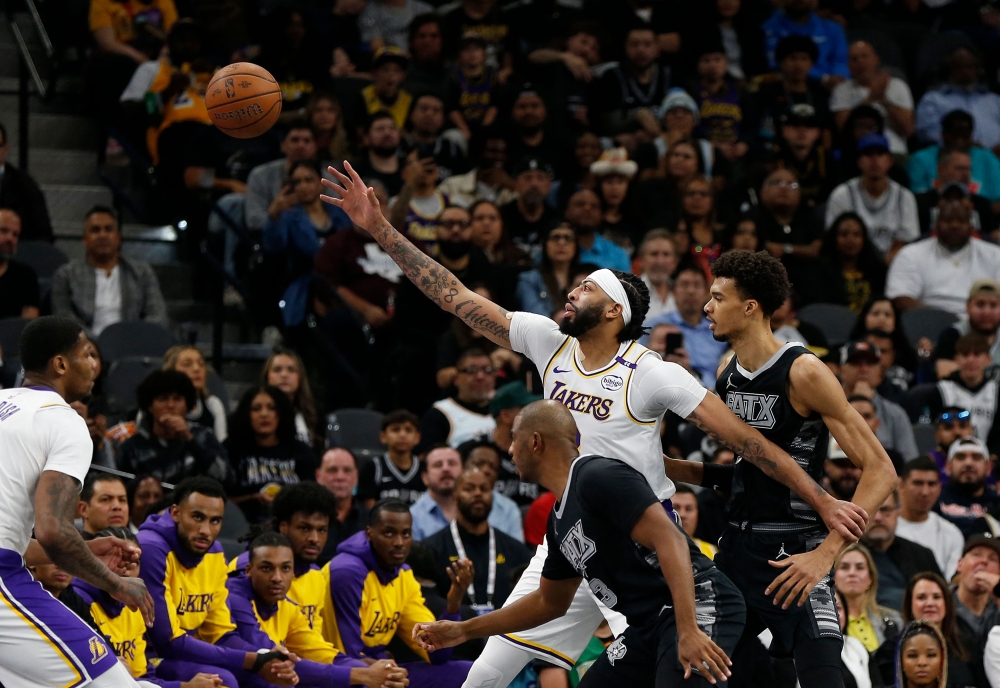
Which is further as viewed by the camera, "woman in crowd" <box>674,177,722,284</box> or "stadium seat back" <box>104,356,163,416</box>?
"woman in crowd" <box>674,177,722,284</box>

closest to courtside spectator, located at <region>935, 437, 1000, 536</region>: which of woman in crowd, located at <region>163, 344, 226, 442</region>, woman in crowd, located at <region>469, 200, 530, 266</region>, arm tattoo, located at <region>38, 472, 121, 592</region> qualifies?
woman in crowd, located at <region>469, 200, 530, 266</region>

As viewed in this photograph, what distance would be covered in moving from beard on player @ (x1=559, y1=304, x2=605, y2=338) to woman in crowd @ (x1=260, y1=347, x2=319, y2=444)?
186 inches

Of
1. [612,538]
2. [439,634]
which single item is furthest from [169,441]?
[612,538]

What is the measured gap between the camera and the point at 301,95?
46.0ft

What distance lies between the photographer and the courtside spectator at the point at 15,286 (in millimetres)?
10844

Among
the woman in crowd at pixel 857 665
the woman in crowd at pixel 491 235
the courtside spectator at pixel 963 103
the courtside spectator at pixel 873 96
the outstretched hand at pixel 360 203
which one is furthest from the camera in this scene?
the courtside spectator at pixel 963 103

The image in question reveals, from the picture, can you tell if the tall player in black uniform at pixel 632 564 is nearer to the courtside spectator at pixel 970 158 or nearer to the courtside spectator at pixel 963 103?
the courtside spectator at pixel 970 158

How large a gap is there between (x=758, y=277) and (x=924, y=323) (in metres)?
8.18

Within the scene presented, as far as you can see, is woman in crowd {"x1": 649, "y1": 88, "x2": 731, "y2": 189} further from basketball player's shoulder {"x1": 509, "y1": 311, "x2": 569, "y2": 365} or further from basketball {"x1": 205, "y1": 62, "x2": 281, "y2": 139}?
basketball player's shoulder {"x1": 509, "y1": 311, "x2": 569, "y2": 365}

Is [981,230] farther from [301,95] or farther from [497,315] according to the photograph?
[497,315]

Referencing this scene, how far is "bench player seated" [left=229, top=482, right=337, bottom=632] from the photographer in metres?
8.30

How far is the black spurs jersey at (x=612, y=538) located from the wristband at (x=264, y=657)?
2.57 meters

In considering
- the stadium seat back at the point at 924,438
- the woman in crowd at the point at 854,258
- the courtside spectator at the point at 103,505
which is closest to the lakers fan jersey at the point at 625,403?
the courtside spectator at the point at 103,505

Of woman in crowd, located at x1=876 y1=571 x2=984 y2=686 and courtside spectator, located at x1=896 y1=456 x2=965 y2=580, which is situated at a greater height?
woman in crowd, located at x1=876 y1=571 x2=984 y2=686
